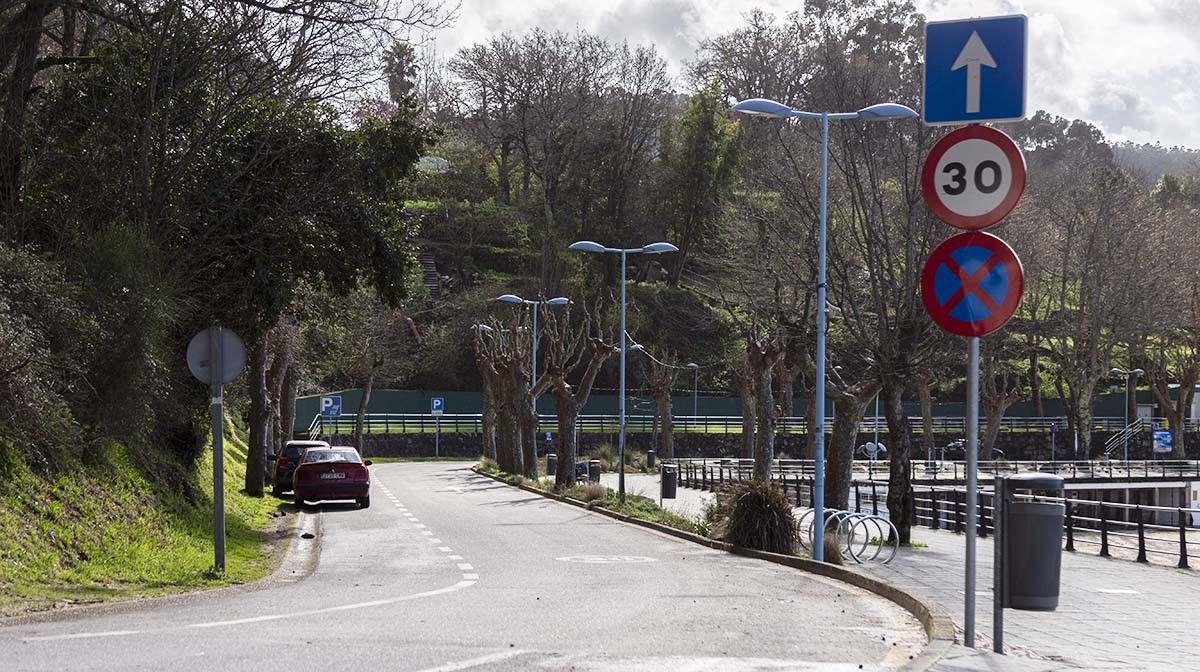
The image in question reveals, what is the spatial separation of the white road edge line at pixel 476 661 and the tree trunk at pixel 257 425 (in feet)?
82.4

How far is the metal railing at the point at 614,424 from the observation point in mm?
74312

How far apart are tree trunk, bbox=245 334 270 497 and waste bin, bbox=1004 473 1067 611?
27.0 meters

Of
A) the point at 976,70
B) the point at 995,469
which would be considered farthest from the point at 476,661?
the point at 995,469

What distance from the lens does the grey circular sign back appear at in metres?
15.7

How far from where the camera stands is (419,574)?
57.0 feet

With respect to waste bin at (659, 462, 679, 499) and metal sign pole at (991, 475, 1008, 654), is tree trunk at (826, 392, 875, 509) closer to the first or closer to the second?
waste bin at (659, 462, 679, 499)

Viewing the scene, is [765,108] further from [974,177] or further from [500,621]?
[974,177]

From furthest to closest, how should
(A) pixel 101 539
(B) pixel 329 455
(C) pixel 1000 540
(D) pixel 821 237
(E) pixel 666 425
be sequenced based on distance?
1. (E) pixel 666 425
2. (B) pixel 329 455
3. (D) pixel 821 237
4. (A) pixel 101 539
5. (C) pixel 1000 540

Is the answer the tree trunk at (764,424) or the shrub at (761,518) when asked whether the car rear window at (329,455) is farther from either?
the shrub at (761,518)

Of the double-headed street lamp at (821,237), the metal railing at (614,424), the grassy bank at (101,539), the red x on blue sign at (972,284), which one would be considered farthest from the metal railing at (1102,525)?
the metal railing at (614,424)

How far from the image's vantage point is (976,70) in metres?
8.62

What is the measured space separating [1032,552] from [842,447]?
839 inches

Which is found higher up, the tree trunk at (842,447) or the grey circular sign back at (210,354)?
the grey circular sign back at (210,354)

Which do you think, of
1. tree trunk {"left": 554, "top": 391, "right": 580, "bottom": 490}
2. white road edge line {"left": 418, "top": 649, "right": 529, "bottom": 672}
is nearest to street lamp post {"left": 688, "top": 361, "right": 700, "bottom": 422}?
tree trunk {"left": 554, "top": 391, "right": 580, "bottom": 490}
